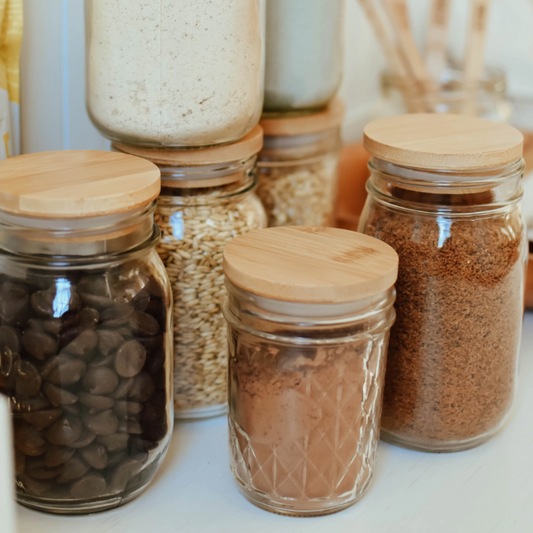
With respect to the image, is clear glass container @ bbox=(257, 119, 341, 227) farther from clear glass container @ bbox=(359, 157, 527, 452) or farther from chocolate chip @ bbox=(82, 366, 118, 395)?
chocolate chip @ bbox=(82, 366, 118, 395)

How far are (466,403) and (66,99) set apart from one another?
1.72ft

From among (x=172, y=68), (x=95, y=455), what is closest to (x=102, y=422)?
(x=95, y=455)

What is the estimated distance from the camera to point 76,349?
549mm

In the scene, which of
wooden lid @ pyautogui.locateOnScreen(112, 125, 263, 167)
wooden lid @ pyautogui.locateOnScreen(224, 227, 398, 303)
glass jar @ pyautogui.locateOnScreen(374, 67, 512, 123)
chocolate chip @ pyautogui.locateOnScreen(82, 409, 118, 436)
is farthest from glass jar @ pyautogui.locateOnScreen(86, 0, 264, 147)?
glass jar @ pyautogui.locateOnScreen(374, 67, 512, 123)

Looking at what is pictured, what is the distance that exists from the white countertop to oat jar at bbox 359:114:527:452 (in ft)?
0.09

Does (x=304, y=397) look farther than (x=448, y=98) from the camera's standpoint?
No

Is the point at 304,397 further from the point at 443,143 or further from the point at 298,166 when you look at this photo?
the point at 298,166

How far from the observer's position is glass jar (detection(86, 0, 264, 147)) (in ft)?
2.02

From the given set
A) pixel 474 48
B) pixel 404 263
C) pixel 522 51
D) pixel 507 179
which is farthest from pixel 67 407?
pixel 522 51

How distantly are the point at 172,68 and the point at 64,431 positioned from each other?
31 centimetres

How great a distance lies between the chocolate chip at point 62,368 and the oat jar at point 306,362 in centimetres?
13

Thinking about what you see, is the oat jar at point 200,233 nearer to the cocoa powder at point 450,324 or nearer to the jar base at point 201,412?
the jar base at point 201,412

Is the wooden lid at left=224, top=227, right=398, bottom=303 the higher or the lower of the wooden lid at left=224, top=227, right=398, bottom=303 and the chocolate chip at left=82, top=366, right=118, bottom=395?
the higher

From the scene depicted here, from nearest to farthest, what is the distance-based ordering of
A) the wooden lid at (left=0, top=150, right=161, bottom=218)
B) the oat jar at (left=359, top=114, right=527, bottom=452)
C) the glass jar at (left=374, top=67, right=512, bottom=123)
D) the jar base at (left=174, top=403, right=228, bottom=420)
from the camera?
the wooden lid at (left=0, top=150, right=161, bottom=218), the oat jar at (left=359, top=114, right=527, bottom=452), the jar base at (left=174, top=403, right=228, bottom=420), the glass jar at (left=374, top=67, right=512, bottom=123)
